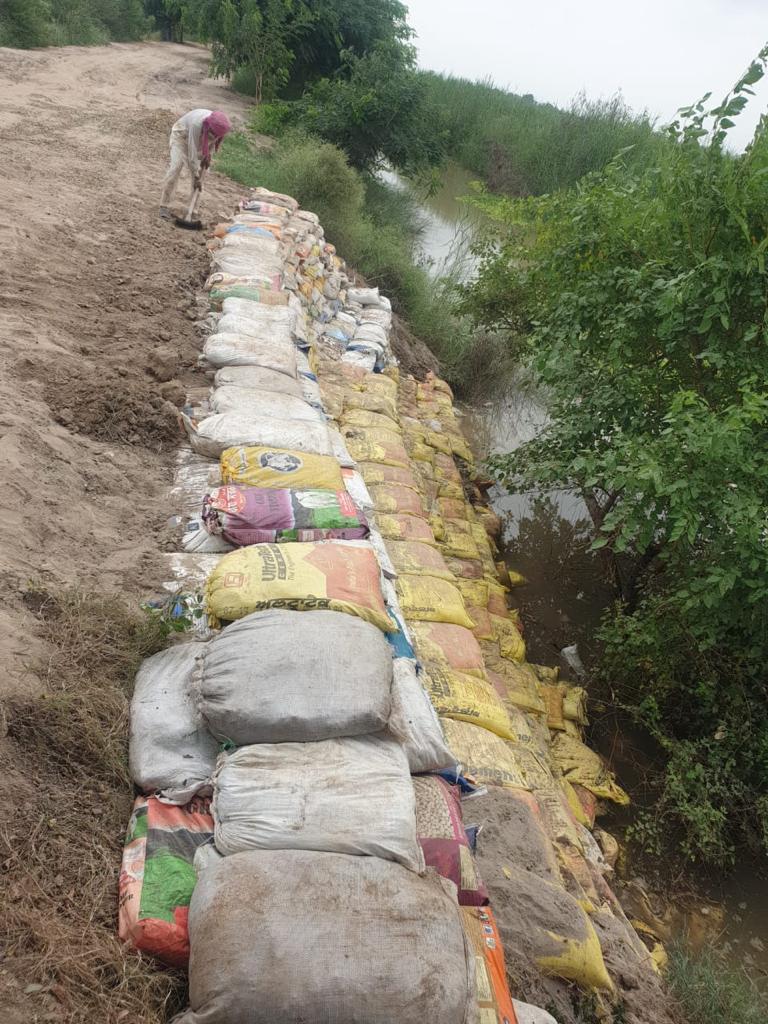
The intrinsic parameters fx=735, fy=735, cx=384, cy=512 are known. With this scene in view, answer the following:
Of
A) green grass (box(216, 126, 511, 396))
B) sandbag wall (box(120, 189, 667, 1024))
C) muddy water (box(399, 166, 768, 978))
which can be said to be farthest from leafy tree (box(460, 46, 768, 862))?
green grass (box(216, 126, 511, 396))

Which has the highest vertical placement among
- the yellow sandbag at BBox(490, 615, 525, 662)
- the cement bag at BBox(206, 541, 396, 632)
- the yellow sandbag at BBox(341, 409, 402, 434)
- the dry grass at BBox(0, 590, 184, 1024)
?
the cement bag at BBox(206, 541, 396, 632)

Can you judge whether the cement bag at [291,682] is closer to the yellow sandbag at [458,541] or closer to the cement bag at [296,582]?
the cement bag at [296,582]

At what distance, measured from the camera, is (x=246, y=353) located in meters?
4.34

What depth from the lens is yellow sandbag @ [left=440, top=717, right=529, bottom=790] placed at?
2.59 metres

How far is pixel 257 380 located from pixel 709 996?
3412 mm

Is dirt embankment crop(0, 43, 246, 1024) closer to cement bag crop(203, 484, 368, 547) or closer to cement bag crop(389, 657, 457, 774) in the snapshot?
cement bag crop(203, 484, 368, 547)

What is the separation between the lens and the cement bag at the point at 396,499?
13.4 ft

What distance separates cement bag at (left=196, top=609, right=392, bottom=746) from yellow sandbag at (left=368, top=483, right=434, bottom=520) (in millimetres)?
1895

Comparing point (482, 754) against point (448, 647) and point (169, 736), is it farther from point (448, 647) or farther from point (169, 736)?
point (169, 736)

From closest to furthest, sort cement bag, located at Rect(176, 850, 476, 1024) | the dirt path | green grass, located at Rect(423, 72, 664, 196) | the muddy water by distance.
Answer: cement bag, located at Rect(176, 850, 476, 1024), the dirt path, the muddy water, green grass, located at Rect(423, 72, 664, 196)

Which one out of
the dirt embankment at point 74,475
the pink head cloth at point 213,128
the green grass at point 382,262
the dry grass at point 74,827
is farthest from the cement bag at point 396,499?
the green grass at point 382,262

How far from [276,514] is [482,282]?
16.9 ft

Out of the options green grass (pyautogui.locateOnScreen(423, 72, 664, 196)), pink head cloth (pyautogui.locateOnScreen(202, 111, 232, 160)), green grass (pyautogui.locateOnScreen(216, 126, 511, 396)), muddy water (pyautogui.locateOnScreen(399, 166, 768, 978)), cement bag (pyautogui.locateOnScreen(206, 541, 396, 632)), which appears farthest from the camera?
green grass (pyautogui.locateOnScreen(423, 72, 664, 196))

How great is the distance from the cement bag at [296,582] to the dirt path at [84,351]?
0.39m
